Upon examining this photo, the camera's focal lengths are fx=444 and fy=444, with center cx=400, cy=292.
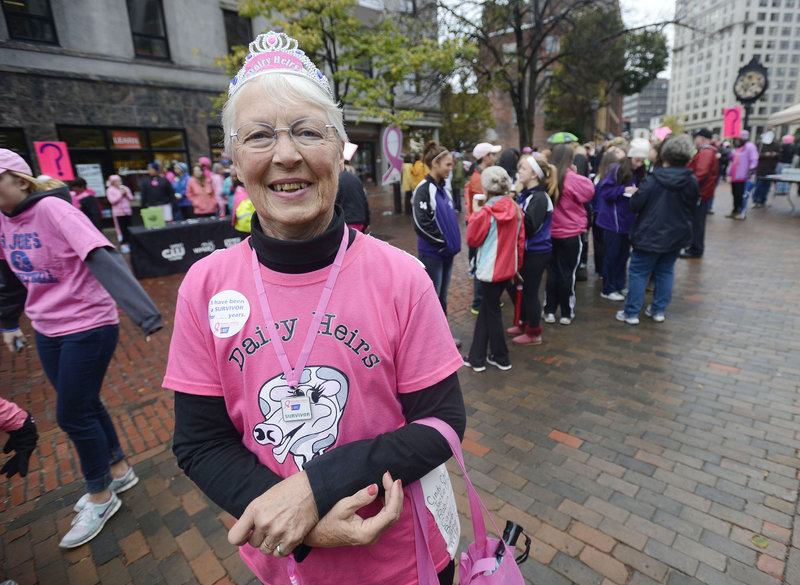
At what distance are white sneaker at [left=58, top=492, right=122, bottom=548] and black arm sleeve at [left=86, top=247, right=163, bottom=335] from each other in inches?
49.6

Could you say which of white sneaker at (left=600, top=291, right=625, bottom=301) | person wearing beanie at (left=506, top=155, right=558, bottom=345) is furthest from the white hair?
white sneaker at (left=600, top=291, right=625, bottom=301)

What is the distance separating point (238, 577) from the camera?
7.91 feet

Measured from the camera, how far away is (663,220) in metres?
5.22

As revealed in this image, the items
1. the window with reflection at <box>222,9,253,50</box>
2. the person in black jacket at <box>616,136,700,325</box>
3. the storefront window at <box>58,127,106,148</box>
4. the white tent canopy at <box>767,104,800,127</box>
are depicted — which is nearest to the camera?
the person in black jacket at <box>616,136,700,325</box>

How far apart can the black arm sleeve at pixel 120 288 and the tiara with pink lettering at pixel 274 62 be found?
164 cm

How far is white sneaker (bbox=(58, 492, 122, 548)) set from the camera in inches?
103

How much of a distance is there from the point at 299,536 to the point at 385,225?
43.3 feet

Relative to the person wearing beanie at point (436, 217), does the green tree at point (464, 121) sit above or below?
above

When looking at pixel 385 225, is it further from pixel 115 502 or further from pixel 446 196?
pixel 115 502

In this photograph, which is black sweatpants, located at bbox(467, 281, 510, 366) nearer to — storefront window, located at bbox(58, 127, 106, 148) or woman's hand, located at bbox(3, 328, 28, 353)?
woman's hand, located at bbox(3, 328, 28, 353)

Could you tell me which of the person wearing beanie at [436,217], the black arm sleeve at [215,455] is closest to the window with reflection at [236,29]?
the person wearing beanie at [436,217]

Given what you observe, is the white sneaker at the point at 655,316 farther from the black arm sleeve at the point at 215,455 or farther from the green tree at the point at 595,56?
the green tree at the point at 595,56

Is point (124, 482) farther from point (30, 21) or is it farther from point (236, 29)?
point (236, 29)

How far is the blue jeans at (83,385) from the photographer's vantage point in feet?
8.42
